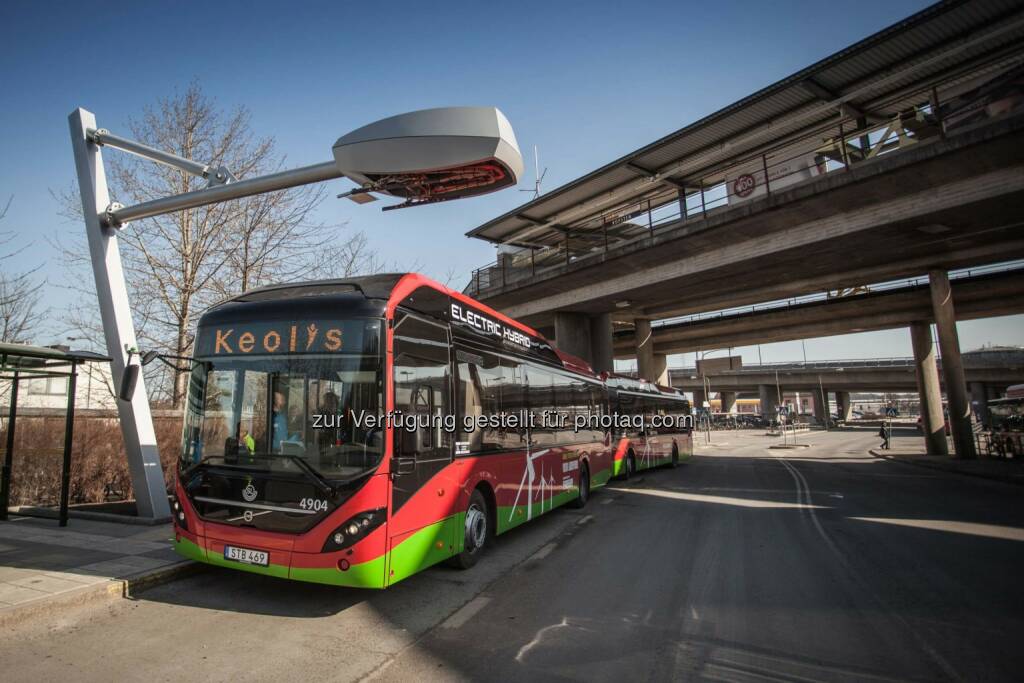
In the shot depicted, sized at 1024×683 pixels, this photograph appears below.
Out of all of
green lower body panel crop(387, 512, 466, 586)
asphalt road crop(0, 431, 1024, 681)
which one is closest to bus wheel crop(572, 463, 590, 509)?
asphalt road crop(0, 431, 1024, 681)

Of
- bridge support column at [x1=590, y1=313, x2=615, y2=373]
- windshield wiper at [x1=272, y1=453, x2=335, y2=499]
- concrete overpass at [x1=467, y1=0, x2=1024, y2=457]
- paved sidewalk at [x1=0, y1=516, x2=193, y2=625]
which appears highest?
concrete overpass at [x1=467, y1=0, x2=1024, y2=457]

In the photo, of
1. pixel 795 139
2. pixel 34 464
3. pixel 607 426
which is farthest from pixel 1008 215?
pixel 34 464

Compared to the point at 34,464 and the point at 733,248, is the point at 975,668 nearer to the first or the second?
the point at 34,464

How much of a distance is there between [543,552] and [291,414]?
175 inches

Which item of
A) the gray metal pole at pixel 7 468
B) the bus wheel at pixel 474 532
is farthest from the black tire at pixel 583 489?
the gray metal pole at pixel 7 468

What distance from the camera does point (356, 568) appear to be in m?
4.82

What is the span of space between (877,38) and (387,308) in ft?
54.0

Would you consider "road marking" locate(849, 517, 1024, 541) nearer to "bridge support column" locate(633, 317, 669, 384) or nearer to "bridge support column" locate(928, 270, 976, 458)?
"bridge support column" locate(928, 270, 976, 458)

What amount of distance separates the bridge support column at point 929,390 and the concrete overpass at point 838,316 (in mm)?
933

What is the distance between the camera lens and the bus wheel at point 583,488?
11.7 m

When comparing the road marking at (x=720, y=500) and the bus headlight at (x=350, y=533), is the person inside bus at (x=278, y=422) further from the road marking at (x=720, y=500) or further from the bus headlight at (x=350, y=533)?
the road marking at (x=720, y=500)

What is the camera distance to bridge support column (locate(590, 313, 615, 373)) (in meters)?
27.0

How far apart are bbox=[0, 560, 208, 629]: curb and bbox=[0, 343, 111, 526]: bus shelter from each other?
339cm

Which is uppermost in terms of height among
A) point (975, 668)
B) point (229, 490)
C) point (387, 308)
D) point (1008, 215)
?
point (1008, 215)
